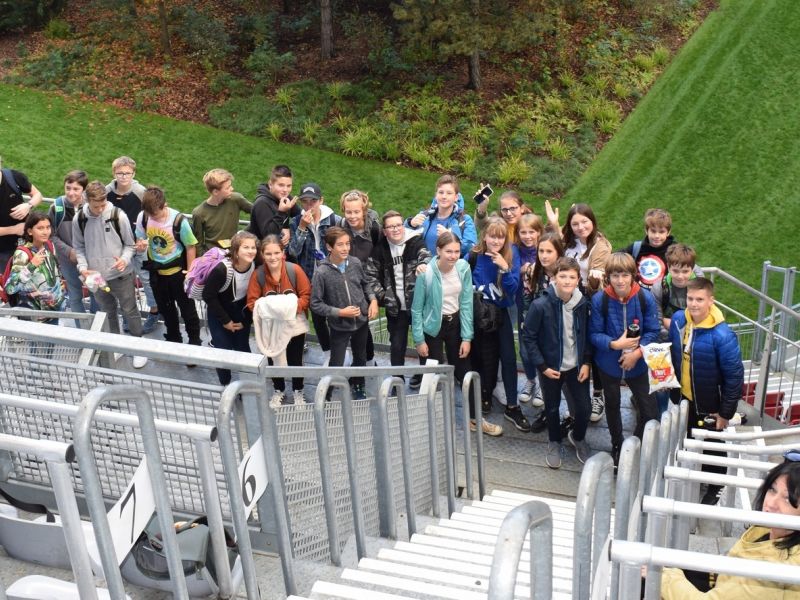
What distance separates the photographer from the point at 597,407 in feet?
27.4

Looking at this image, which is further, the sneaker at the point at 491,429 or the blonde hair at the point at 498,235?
the sneaker at the point at 491,429

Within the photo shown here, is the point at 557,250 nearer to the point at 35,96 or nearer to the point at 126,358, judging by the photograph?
the point at 126,358

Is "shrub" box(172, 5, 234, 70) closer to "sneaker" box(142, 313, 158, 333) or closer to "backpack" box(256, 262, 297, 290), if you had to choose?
"sneaker" box(142, 313, 158, 333)

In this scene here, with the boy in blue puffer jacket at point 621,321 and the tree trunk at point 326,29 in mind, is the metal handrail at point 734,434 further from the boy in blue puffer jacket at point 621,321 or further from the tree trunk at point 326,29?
the tree trunk at point 326,29

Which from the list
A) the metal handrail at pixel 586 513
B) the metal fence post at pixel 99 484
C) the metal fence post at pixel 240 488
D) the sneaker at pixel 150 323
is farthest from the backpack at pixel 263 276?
the metal handrail at pixel 586 513

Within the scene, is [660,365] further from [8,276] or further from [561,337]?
[8,276]

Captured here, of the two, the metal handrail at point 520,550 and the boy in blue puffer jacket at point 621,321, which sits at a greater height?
the metal handrail at point 520,550

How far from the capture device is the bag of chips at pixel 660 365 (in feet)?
22.6

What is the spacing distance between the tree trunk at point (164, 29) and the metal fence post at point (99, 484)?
17574mm

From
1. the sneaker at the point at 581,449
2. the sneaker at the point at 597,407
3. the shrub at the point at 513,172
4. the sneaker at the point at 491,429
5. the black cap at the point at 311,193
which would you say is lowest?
the sneaker at the point at 581,449

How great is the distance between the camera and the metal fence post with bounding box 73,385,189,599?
2.64 metres

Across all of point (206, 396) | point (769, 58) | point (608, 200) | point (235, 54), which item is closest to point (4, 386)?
point (206, 396)

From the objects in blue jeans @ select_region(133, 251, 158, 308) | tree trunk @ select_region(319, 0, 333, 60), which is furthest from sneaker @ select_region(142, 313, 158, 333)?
tree trunk @ select_region(319, 0, 333, 60)

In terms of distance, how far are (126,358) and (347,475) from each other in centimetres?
396
